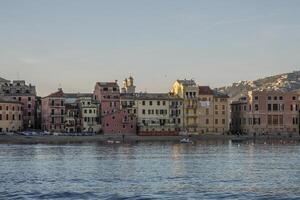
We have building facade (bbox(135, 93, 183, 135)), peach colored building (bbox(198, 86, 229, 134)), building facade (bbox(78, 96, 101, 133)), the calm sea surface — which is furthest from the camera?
peach colored building (bbox(198, 86, 229, 134))

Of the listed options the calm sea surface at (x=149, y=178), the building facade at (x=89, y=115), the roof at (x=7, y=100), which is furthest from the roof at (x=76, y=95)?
the calm sea surface at (x=149, y=178)

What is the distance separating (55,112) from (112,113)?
1602cm

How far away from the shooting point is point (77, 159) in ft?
299

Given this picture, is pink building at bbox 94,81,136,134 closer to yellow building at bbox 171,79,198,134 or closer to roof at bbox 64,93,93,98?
roof at bbox 64,93,93,98

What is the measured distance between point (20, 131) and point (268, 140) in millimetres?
64443

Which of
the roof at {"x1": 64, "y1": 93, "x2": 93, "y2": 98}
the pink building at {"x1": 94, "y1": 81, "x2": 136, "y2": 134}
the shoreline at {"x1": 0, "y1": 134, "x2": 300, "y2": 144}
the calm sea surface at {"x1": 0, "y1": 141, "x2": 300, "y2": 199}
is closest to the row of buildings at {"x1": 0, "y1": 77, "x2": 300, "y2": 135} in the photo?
the pink building at {"x1": 94, "y1": 81, "x2": 136, "y2": 134}

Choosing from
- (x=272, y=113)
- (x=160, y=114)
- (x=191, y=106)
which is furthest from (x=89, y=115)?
(x=272, y=113)

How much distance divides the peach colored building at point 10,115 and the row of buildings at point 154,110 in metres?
0.29

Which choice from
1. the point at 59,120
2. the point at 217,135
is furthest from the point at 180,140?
the point at 59,120

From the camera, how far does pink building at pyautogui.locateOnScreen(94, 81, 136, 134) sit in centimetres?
16550

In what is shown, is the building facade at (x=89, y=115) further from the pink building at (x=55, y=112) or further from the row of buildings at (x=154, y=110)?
the pink building at (x=55, y=112)

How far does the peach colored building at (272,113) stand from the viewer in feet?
579

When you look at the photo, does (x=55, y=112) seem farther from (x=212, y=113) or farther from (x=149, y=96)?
(x=212, y=113)

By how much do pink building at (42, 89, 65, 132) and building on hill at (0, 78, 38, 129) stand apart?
290 inches
